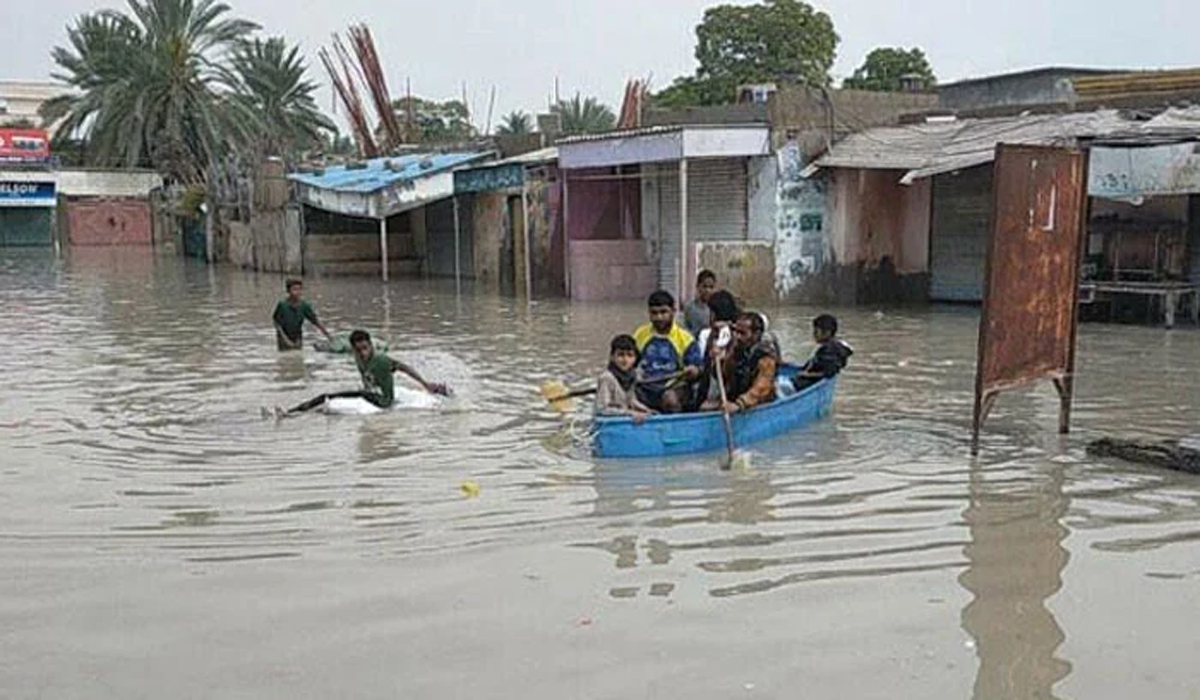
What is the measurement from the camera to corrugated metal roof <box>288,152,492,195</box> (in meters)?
27.0

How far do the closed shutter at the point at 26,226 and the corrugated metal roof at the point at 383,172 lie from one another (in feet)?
80.9

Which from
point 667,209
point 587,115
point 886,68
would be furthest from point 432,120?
point 667,209

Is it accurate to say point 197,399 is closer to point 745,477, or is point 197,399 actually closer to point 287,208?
point 745,477

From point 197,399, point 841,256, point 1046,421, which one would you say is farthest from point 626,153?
point 1046,421

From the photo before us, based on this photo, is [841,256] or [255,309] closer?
[841,256]

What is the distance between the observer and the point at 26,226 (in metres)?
→ 51.8

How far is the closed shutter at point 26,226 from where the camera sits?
51.5m

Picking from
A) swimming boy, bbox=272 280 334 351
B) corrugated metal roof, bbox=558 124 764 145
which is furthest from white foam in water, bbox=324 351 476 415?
corrugated metal roof, bbox=558 124 764 145

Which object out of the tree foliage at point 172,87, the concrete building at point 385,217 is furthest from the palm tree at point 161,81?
the concrete building at point 385,217

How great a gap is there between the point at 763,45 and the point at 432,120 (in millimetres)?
22867

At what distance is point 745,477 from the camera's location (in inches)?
320

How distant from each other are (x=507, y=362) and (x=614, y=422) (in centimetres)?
625

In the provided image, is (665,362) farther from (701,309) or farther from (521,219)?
(521,219)

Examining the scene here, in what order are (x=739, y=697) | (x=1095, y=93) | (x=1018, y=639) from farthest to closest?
(x=1095, y=93), (x=1018, y=639), (x=739, y=697)
